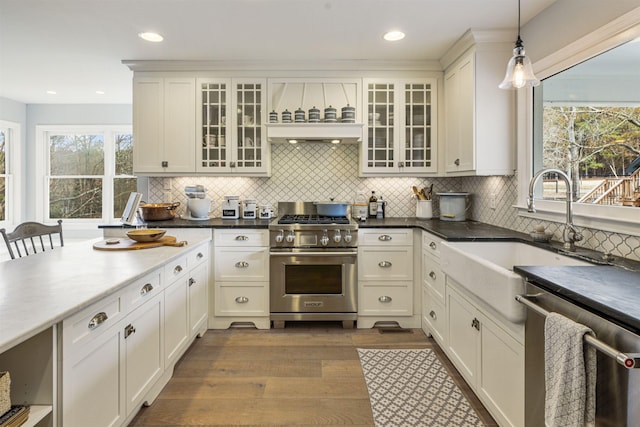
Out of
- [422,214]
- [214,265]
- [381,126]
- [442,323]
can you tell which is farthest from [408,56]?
[214,265]

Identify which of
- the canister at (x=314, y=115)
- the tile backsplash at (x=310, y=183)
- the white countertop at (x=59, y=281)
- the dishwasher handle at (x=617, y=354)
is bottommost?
the dishwasher handle at (x=617, y=354)

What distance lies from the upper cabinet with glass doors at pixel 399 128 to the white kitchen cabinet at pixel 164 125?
1.71 meters

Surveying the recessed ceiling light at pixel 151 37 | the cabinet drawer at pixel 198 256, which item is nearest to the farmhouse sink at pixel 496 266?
the cabinet drawer at pixel 198 256

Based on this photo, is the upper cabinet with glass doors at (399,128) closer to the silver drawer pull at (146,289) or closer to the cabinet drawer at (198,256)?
the cabinet drawer at (198,256)

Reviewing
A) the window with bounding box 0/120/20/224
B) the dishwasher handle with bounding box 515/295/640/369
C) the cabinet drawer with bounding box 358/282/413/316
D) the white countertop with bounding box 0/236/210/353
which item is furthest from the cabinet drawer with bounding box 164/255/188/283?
the window with bounding box 0/120/20/224

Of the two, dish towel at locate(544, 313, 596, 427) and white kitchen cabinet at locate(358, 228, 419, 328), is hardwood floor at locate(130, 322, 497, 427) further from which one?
dish towel at locate(544, 313, 596, 427)

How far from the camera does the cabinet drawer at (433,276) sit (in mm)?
2775

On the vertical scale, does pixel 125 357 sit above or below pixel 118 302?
below

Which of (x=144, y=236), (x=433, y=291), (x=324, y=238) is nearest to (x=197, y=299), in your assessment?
(x=144, y=236)

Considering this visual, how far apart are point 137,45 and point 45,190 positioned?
11.4ft

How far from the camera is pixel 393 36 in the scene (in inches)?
117

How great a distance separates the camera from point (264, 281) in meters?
3.36

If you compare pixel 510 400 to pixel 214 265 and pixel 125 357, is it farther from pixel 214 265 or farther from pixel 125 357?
pixel 214 265

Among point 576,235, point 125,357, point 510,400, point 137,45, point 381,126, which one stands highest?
point 137,45
